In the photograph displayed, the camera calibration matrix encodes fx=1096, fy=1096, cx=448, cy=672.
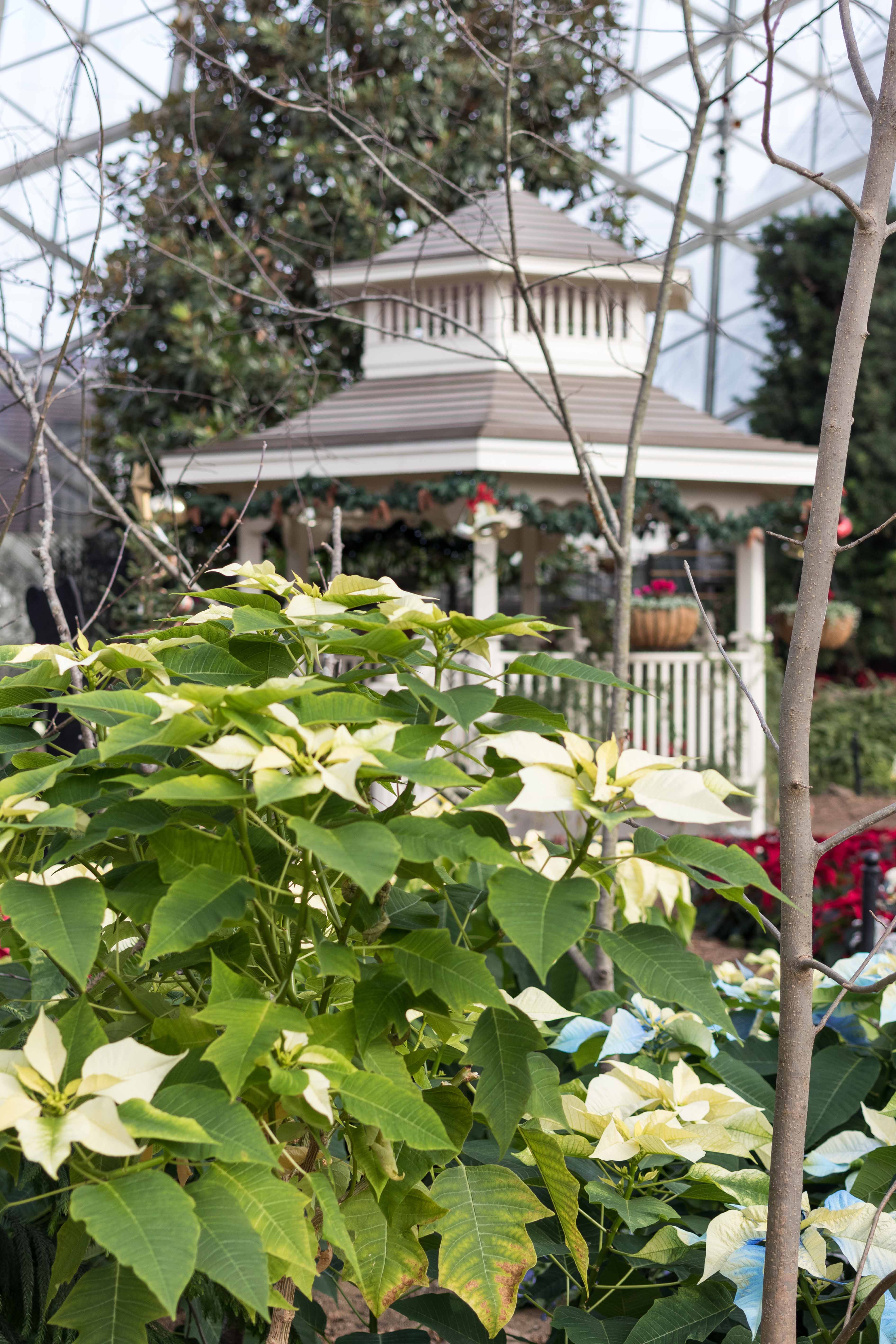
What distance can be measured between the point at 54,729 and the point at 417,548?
10795 mm

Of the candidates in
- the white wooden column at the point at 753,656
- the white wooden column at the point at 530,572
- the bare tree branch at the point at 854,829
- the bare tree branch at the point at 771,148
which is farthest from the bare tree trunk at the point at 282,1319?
the white wooden column at the point at 530,572

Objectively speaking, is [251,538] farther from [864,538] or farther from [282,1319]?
[282,1319]

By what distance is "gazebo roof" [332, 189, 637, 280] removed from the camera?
27.2 ft

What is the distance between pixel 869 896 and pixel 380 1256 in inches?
104

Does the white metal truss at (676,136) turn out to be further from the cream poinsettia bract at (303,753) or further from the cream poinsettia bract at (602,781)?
the cream poinsettia bract at (303,753)

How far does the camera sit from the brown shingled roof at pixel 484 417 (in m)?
7.45

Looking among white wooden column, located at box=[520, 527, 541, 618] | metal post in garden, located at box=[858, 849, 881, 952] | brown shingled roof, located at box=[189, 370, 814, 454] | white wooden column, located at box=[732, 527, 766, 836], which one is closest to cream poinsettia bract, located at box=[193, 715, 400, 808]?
metal post in garden, located at box=[858, 849, 881, 952]

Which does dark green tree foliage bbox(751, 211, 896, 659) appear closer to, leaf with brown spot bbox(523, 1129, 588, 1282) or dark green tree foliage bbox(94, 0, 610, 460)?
dark green tree foliage bbox(94, 0, 610, 460)

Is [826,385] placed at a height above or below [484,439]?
above

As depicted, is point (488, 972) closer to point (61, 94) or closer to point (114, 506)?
point (114, 506)

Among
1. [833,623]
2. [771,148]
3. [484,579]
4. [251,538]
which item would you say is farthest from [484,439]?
[833,623]

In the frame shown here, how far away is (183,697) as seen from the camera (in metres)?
0.98

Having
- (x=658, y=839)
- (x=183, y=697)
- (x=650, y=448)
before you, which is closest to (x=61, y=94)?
(x=183, y=697)

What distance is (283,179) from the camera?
39.6 ft
